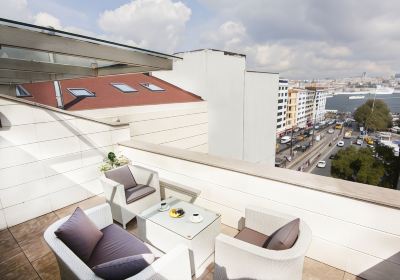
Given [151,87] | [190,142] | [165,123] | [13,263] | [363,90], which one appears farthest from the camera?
[363,90]

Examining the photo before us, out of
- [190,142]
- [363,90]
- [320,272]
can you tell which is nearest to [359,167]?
[190,142]

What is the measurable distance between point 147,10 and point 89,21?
68.6 inches

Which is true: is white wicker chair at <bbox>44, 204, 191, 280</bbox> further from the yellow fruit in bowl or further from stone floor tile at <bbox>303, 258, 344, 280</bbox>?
stone floor tile at <bbox>303, 258, 344, 280</bbox>

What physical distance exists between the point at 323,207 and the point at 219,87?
27.1ft

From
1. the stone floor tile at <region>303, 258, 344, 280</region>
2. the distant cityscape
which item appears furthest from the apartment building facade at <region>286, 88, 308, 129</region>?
the stone floor tile at <region>303, 258, 344, 280</region>

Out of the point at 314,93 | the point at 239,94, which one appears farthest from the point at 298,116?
the point at 239,94

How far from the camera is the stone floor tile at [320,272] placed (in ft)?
7.47

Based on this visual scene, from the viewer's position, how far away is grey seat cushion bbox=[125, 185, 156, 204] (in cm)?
335

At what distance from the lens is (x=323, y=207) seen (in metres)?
2.32

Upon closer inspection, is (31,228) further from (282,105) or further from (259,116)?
(282,105)

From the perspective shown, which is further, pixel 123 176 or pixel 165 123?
pixel 165 123

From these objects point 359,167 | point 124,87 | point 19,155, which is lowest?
point 359,167

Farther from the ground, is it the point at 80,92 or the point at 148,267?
the point at 80,92

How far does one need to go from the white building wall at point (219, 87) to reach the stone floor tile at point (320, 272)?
7.48 m
